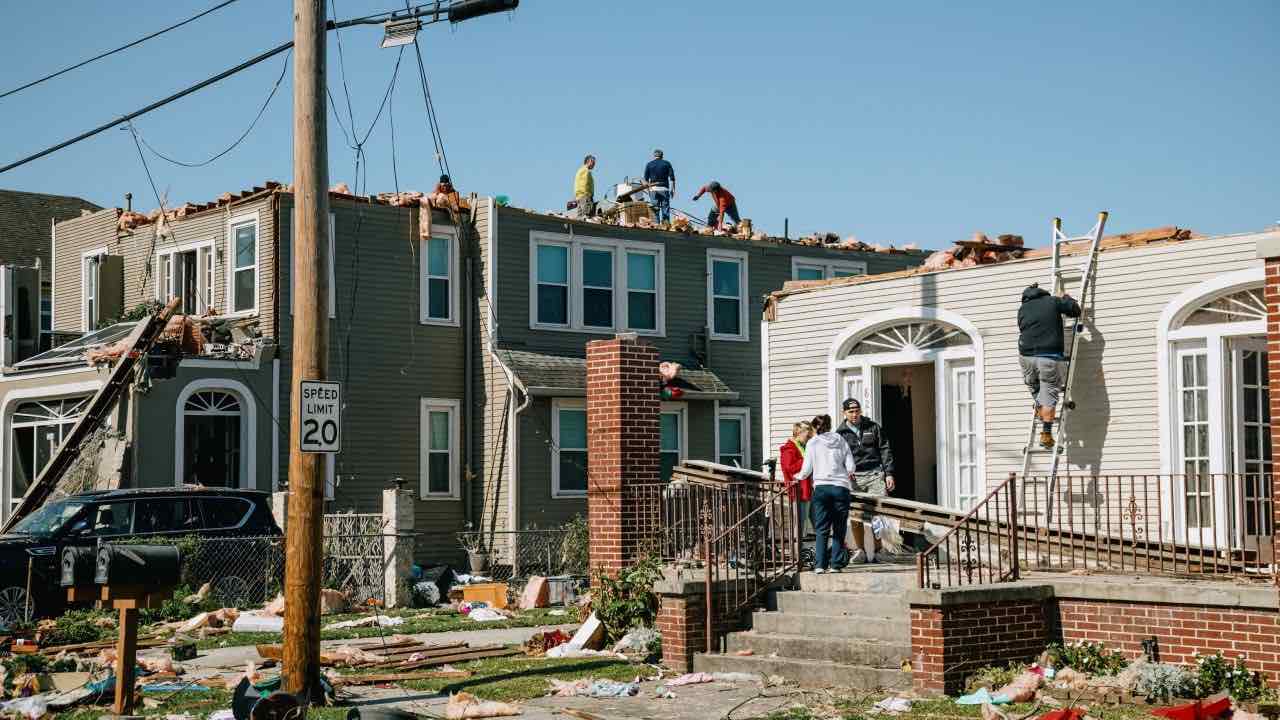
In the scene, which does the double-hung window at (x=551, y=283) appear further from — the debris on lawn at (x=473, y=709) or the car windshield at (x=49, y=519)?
the debris on lawn at (x=473, y=709)

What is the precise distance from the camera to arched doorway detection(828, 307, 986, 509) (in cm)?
1794

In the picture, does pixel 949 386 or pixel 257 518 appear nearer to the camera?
pixel 949 386

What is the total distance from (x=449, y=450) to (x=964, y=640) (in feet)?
52.8

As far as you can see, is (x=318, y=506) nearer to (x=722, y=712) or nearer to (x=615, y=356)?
(x=722, y=712)

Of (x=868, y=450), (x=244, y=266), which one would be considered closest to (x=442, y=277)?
(x=244, y=266)

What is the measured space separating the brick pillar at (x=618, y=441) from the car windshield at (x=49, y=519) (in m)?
7.35

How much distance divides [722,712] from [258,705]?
3.64 metres

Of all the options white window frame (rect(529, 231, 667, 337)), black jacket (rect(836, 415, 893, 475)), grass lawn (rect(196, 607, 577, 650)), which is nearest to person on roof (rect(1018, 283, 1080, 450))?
black jacket (rect(836, 415, 893, 475))

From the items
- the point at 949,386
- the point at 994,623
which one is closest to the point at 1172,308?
the point at 949,386

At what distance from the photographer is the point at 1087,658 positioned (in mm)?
12344

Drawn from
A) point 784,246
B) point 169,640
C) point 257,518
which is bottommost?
point 169,640

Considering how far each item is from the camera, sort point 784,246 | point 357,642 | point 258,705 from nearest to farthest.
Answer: point 258,705 < point 357,642 < point 784,246

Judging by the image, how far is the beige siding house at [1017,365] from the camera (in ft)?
50.4

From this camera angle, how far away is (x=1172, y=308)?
15.8m
